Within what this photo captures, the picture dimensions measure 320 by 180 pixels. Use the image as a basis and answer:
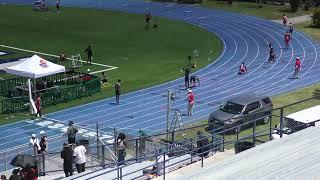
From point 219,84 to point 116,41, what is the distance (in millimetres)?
15219

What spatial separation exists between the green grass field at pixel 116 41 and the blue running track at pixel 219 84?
1.21 m

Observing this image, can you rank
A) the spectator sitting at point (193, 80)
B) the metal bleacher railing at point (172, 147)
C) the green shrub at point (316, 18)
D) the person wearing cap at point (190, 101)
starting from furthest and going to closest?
the green shrub at point (316, 18) < the spectator sitting at point (193, 80) < the person wearing cap at point (190, 101) < the metal bleacher railing at point (172, 147)

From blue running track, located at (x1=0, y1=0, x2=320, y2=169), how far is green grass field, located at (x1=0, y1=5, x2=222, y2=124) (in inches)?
47.5

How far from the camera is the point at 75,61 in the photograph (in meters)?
39.9

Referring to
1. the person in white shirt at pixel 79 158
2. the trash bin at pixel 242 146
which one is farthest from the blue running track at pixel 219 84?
the trash bin at pixel 242 146

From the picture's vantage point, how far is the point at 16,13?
6297 centimetres

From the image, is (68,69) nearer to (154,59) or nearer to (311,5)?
(154,59)

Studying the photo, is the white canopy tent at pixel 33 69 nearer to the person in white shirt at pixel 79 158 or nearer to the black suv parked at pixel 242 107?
the black suv parked at pixel 242 107

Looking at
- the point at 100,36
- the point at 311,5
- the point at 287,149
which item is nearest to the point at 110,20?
the point at 100,36

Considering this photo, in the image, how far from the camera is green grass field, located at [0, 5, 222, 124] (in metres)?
37.0

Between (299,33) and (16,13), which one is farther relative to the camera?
(16,13)

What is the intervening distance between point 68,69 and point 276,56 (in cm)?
1447

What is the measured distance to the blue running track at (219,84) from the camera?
2703 cm

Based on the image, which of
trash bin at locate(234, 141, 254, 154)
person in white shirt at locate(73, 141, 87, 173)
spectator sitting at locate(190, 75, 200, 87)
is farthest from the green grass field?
trash bin at locate(234, 141, 254, 154)
